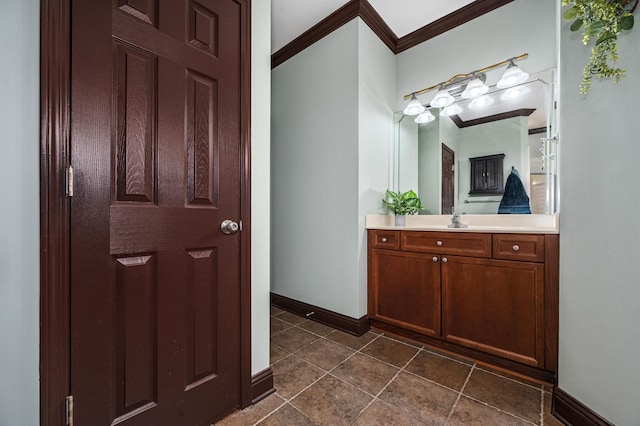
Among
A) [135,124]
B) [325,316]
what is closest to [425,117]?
[325,316]

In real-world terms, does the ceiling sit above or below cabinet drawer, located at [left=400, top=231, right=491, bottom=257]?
above

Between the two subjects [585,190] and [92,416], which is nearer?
[92,416]

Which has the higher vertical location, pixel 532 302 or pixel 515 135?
pixel 515 135

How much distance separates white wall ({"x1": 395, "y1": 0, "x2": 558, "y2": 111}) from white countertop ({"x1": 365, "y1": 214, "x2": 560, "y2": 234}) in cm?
110

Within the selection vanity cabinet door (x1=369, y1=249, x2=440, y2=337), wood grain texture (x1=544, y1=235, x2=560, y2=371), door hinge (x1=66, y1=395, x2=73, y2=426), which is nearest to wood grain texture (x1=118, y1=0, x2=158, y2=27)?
door hinge (x1=66, y1=395, x2=73, y2=426)

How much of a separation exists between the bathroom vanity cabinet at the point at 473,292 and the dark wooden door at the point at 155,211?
4.36ft

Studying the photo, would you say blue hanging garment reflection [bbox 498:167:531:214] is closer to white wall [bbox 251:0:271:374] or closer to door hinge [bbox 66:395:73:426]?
white wall [bbox 251:0:271:374]

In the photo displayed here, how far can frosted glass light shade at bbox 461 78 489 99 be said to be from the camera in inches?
87.2

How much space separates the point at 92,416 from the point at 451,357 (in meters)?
1.97

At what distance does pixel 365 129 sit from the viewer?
2367 millimetres

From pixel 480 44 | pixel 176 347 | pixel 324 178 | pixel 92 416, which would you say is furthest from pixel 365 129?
pixel 92 416

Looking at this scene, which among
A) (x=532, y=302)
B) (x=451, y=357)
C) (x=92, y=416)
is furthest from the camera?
(x=451, y=357)

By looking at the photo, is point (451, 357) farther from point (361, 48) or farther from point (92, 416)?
point (361, 48)

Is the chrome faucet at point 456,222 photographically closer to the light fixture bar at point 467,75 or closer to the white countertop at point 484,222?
the white countertop at point 484,222
